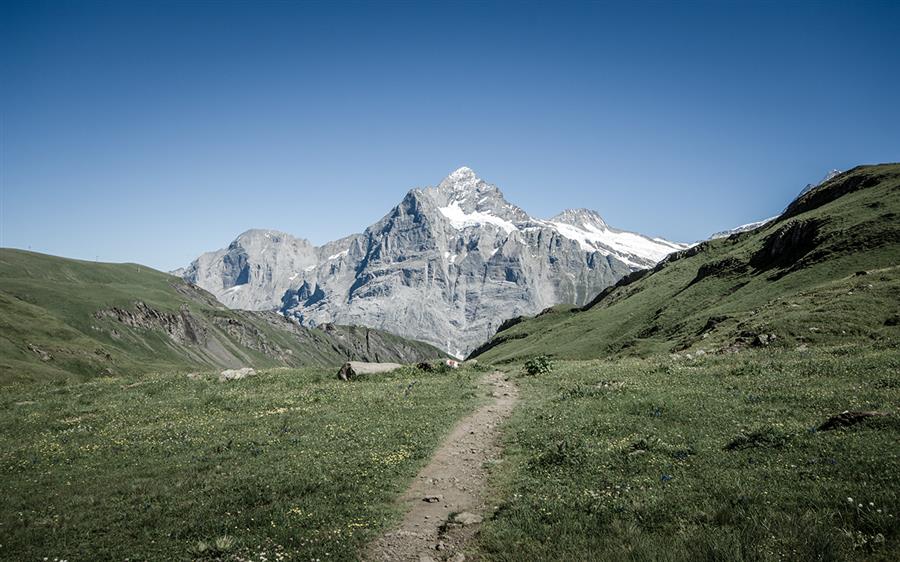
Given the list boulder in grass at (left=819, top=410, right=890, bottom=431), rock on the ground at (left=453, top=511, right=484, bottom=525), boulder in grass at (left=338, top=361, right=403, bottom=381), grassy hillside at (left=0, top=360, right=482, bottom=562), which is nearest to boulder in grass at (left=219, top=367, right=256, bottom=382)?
grassy hillside at (left=0, top=360, right=482, bottom=562)

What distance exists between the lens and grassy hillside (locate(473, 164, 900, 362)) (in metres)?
43.2

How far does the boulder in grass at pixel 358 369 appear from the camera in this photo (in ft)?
141

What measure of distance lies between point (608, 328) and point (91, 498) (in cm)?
10285

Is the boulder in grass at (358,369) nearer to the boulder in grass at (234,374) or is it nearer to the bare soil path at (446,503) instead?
the boulder in grass at (234,374)

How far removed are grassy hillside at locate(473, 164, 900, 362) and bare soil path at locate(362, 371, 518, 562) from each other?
2588cm

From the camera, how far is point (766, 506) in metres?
12.0

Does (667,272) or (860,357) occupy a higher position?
(667,272)

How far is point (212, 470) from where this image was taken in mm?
18688

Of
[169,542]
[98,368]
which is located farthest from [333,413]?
[98,368]

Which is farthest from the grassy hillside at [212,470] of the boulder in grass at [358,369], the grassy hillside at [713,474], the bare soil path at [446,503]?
the boulder in grass at [358,369]

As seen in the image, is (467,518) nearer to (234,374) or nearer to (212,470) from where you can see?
(212,470)

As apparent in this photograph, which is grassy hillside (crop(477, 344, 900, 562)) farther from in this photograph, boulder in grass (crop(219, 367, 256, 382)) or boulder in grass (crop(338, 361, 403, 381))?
boulder in grass (crop(219, 367, 256, 382))

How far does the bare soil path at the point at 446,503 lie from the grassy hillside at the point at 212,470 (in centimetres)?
62

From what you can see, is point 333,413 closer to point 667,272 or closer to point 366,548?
point 366,548
